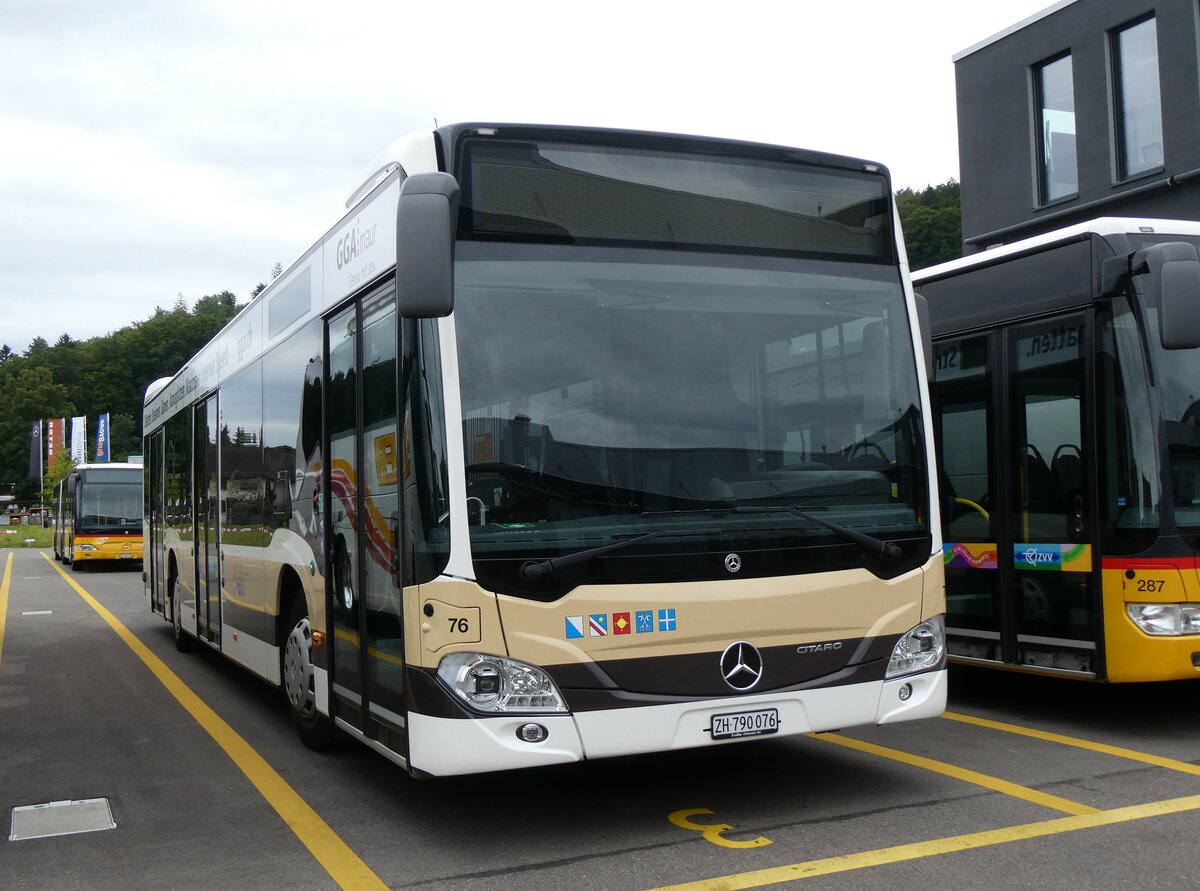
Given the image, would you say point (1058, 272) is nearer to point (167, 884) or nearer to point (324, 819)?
point (324, 819)

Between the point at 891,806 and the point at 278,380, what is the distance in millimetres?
4598

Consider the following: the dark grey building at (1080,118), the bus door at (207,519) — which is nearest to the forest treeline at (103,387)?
the dark grey building at (1080,118)

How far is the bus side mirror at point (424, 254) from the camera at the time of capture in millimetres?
4789

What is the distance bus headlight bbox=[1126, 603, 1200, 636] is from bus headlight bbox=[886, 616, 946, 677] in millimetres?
1837

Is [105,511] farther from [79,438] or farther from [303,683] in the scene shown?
[79,438]

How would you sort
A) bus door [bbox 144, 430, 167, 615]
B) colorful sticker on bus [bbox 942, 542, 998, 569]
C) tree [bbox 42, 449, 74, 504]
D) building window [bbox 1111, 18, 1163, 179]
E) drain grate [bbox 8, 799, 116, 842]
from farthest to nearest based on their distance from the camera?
tree [bbox 42, 449, 74, 504] → building window [bbox 1111, 18, 1163, 179] → bus door [bbox 144, 430, 167, 615] → colorful sticker on bus [bbox 942, 542, 998, 569] → drain grate [bbox 8, 799, 116, 842]

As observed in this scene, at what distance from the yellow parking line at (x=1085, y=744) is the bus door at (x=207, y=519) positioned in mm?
5875

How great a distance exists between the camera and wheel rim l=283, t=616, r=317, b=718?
714 centimetres

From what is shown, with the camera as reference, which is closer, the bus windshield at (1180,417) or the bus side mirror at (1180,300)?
the bus side mirror at (1180,300)

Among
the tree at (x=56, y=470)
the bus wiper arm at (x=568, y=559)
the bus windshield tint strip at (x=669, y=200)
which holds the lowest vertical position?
the bus wiper arm at (x=568, y=559)

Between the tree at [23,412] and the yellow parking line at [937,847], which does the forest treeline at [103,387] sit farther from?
the yellow parking line at [937,847]

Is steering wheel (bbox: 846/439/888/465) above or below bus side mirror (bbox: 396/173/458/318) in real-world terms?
below

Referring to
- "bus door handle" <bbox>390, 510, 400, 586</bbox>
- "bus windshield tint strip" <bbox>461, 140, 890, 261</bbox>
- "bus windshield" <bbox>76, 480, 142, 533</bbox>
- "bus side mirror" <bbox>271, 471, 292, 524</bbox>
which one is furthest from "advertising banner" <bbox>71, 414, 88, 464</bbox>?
"bus windshield tint strip" <bbox>461, 140, 890, 261</bbox>

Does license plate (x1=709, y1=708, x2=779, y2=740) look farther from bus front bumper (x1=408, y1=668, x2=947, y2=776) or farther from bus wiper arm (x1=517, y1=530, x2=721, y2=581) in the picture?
bus wiper arm (x1=517, y1=530, x2=721, y2=581)
